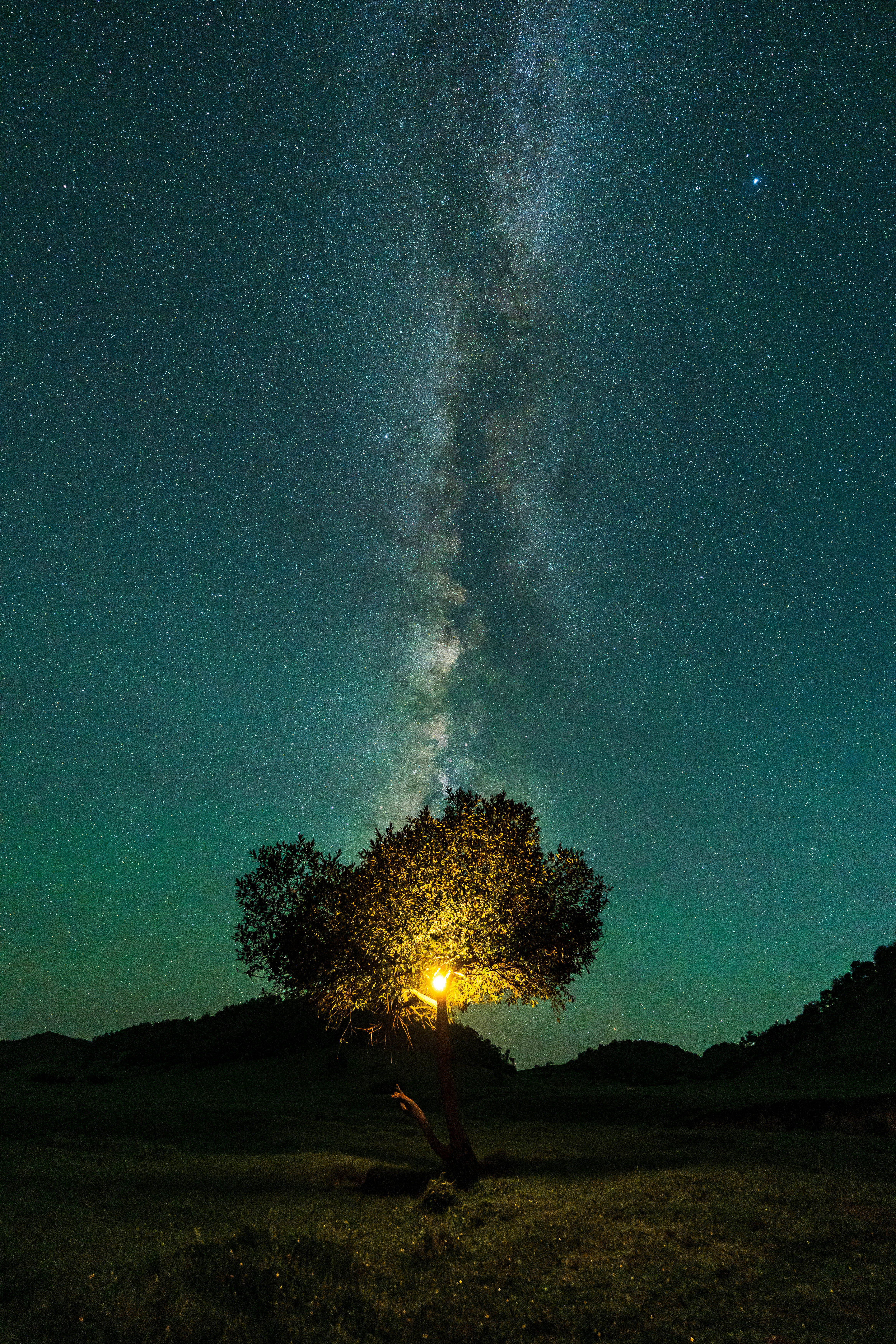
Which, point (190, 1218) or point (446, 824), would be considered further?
point (446, 824)

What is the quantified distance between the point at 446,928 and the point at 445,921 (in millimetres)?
330

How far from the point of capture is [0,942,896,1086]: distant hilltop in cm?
9300

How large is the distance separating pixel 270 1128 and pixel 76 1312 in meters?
40.9

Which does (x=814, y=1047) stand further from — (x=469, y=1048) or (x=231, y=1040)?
(x=231, y=1040)

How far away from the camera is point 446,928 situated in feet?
106

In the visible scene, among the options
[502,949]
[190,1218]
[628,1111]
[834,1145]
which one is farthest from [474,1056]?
[190,1218]

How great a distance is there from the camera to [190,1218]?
894 inches

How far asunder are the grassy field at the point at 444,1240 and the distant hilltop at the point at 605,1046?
59.2 m

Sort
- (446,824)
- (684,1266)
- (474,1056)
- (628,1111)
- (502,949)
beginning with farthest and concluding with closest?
(474,1056) < (628,1111) < (446,824) < (502,949) < (684,1266)

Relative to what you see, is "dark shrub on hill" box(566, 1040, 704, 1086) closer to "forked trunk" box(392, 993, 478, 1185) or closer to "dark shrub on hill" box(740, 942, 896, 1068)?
"dark shrub on hill" box(740, 942, 896, 1068)

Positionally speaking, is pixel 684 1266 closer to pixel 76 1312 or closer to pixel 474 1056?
pixel 76 1312

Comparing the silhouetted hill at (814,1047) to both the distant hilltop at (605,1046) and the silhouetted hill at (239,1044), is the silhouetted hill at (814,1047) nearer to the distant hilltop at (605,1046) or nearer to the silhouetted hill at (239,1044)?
the distant hilltop at (605,1046)

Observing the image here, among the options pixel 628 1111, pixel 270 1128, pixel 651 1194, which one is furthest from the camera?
pixel 628 1111

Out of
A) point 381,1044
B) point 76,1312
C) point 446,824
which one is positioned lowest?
point 76,1312
